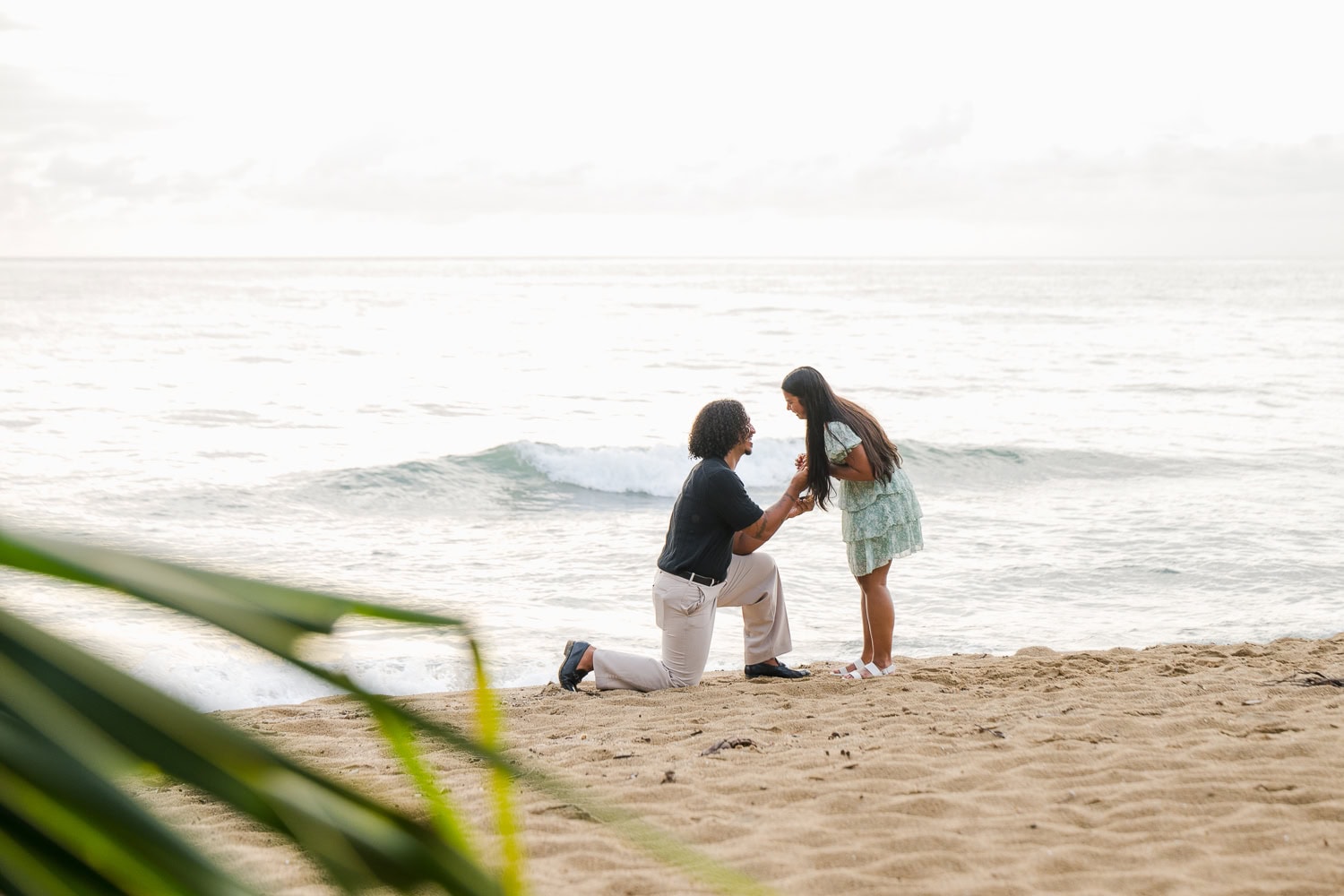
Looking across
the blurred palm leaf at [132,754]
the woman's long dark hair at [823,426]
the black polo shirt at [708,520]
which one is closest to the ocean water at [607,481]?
the blurred palm leaf at [132,754]

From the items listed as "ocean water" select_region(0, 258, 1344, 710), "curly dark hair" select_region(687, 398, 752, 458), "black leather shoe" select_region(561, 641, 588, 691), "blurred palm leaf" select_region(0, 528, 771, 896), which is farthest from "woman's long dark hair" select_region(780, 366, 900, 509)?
"blurred palm leaf" select_region(0, 528, 771, 896)

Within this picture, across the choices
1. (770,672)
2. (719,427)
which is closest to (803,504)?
(719,427)

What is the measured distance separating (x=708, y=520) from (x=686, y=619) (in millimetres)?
605

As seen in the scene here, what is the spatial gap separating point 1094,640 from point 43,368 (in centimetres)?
3100

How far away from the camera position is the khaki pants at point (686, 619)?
701cm

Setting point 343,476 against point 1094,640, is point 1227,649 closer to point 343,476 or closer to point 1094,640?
point 1094,640

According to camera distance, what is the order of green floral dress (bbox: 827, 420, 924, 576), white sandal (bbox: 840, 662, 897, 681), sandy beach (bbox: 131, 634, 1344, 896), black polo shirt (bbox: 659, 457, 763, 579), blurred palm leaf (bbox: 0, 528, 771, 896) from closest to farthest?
blurred palm leaf (bbox: 0, 528, 771, 896) → sandy beach (bbox: 131, 634, 1344, 896) → black polo shirt (bbox: 659, 457, 763, 579) → green floral dress (bbox: 827, 420, 924, 576) → white sandal (bbox: 840, 662, 897, 681)

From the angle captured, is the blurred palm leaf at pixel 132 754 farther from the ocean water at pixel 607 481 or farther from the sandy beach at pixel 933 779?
the sandy beach at pixel 933 779

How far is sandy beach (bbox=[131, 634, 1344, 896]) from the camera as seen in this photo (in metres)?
3.97

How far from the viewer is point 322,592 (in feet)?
1.37

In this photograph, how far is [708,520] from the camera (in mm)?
6930

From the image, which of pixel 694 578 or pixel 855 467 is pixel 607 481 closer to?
pixel 694 578

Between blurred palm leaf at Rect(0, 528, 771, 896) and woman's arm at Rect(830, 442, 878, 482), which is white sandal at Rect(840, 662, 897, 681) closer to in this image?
woman's arm at Rect(830, 442, 878, 482)

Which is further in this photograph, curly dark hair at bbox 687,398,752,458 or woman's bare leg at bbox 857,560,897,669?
woman's bare leg at bbox 857,560,897,669
